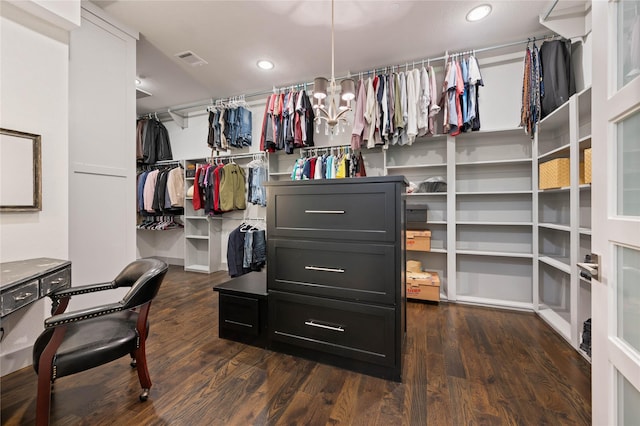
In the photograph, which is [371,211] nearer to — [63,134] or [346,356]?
[346,356]

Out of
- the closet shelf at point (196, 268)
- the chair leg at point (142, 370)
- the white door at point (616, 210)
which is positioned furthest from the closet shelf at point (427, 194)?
the closet shelf at point (196, 268)

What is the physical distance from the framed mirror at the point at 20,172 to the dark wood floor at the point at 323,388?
3.58 ft

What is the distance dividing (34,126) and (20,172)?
1.08ft

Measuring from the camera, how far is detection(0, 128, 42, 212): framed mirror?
A: 1.58 meters

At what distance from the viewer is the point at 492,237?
9.46 ft

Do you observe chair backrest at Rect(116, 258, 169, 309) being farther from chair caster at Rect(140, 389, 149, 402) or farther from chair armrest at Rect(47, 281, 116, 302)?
chair caster at Rect(140, 389, 149, 402)

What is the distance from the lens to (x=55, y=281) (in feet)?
4.84

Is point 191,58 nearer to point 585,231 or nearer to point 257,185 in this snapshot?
point 257,185

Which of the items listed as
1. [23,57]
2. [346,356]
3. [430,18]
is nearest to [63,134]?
[23,57]

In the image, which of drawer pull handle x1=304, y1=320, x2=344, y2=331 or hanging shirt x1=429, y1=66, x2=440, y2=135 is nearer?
drawer pull handle x1=304, y1=320, x2=344, y2=331

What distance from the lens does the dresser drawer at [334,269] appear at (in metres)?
1.47

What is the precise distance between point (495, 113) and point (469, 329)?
2331 millimetres

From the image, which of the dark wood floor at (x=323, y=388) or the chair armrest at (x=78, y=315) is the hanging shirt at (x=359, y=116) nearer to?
the dark wood floor at (x=323, y=388)

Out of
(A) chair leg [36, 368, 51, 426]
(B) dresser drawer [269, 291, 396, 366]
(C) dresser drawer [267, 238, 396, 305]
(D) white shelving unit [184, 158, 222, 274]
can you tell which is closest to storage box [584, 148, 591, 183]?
(C) dresser drawer [267, 238, 396, 305]
